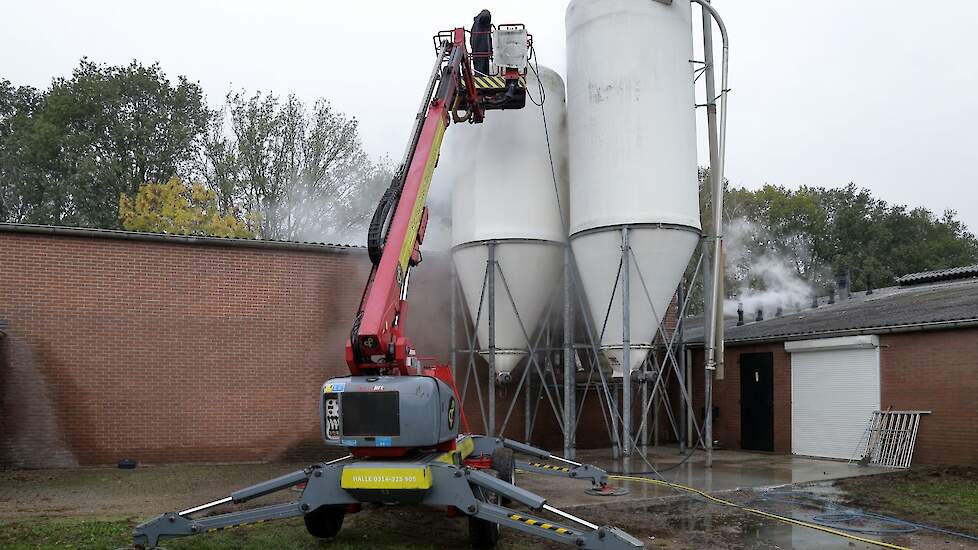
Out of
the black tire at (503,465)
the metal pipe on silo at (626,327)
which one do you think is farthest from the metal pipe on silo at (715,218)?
the black tire at (503,465)

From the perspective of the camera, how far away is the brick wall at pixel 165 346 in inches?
547

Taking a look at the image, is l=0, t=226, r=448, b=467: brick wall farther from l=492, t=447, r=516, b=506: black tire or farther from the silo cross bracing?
l=492, t=447, r=516, b=506: black tire

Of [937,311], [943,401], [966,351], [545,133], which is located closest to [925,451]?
[943,401]

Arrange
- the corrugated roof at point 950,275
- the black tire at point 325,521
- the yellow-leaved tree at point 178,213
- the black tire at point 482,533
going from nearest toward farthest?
the black tire at point 482,533
the black tire at point 325,521
the corrugated roof at point 950,275
the yellow-leaved tree at point 178,213

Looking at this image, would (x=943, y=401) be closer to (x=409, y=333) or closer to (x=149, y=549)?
(x=409, y=333)

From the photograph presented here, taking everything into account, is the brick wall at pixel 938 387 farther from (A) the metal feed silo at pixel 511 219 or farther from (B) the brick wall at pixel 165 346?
(B) the brick wall at pixel 165 346

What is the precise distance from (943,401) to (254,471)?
40.8ft

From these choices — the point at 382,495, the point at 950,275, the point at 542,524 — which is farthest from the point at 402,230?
the point at 950,275

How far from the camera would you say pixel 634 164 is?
13922 mm

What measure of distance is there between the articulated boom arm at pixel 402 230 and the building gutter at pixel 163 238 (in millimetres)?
4884

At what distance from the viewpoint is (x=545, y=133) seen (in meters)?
15.7

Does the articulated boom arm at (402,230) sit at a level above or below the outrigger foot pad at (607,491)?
above

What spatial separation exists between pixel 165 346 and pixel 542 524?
9916mm

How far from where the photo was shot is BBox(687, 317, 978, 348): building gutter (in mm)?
13820
